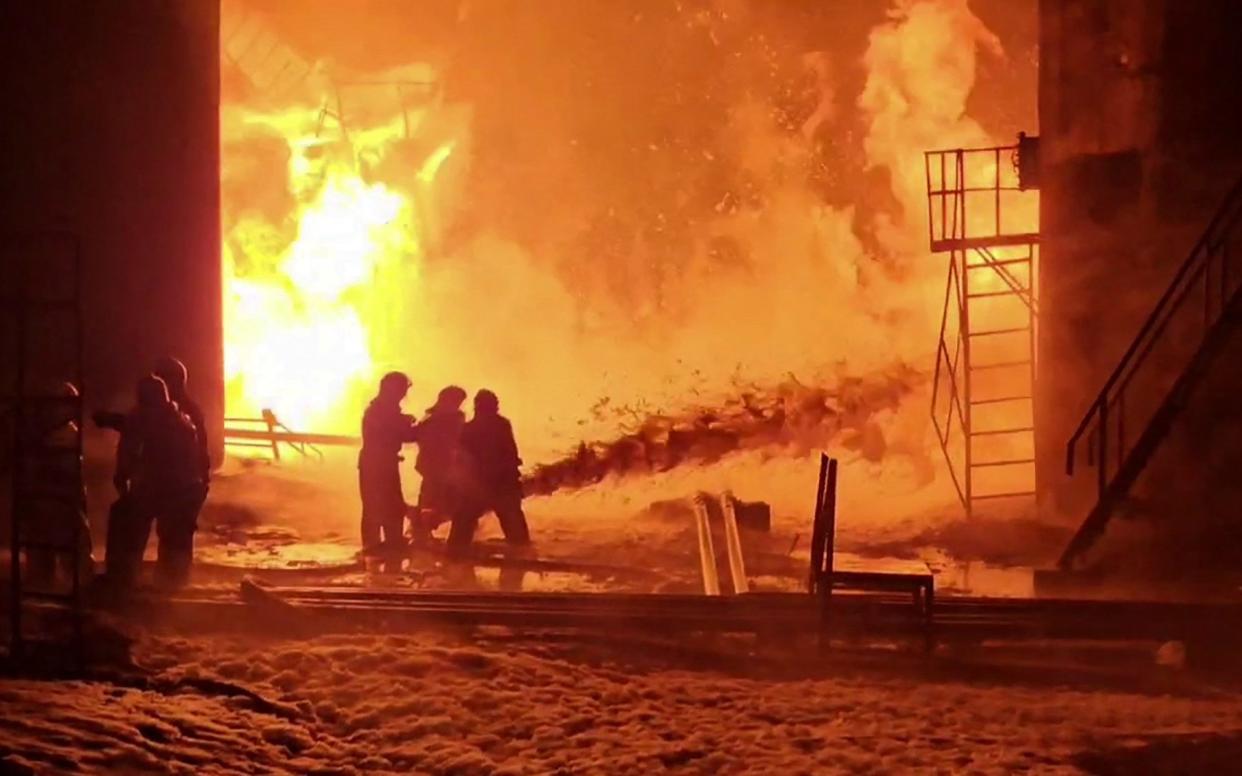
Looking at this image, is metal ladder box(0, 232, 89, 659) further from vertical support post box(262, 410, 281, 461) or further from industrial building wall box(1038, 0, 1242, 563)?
industrial building wall box(1038, 0, 1242, 563)

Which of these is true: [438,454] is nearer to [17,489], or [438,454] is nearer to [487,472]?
[487,472]

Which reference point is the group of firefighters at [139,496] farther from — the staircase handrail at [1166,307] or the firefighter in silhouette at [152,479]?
the staircase handrail at [1166,307]

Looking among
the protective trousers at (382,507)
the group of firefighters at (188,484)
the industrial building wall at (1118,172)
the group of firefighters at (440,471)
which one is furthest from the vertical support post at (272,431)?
the industrial building wall at (1118,172)

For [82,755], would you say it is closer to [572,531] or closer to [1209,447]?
[572,531]

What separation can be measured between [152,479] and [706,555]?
466 cm

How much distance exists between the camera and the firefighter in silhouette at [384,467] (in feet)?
38.2

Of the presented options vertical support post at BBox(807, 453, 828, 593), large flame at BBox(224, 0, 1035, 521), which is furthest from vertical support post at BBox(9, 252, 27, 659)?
large flame at BBox(224, 0, 1035, 521)

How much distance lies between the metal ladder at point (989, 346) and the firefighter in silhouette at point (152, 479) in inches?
347

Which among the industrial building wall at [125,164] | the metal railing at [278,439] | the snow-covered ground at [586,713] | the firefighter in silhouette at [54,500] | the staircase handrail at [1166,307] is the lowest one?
the snow-covered ground at [586,713]

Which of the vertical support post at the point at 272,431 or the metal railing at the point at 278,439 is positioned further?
the vertical support post at the point at 272,431

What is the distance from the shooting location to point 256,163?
89.0ft

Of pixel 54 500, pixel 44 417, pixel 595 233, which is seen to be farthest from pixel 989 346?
pixel 54 500

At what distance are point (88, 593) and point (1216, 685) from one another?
761 cm

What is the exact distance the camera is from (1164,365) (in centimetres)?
1161
